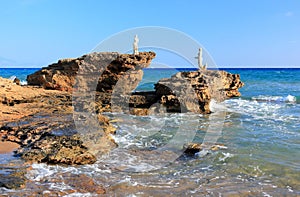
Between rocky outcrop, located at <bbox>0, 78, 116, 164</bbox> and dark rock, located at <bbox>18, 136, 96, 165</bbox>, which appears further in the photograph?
rocky outcrop, located at <bbox>0, 78, 116, 164</bbox>

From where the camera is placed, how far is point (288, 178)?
5.70 metres

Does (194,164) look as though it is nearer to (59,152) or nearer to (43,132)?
(59,152)

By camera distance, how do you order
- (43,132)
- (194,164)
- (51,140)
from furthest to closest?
(43,132) → (194,164) → (51,140)

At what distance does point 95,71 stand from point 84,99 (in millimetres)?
2990

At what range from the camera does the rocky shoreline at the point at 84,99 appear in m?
6.20

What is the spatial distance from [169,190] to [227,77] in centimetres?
1031

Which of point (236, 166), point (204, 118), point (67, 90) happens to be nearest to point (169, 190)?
point (236, 166)

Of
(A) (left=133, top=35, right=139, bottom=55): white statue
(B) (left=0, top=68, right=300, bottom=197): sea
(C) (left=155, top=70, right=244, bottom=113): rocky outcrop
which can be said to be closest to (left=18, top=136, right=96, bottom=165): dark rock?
(B) (left=0, top=68, right=300, bottom=197): sea

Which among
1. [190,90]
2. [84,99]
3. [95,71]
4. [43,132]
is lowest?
[43,132]

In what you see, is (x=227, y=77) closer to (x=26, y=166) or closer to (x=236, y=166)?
(x=236, y=166)

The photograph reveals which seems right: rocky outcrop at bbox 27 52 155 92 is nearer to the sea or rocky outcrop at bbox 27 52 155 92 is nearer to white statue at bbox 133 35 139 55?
white statue at bbox 133 35 139 55

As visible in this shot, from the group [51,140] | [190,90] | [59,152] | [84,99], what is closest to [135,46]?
[190,90]

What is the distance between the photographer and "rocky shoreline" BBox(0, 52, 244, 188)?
6.20 metres

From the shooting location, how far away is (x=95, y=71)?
14.7 m
